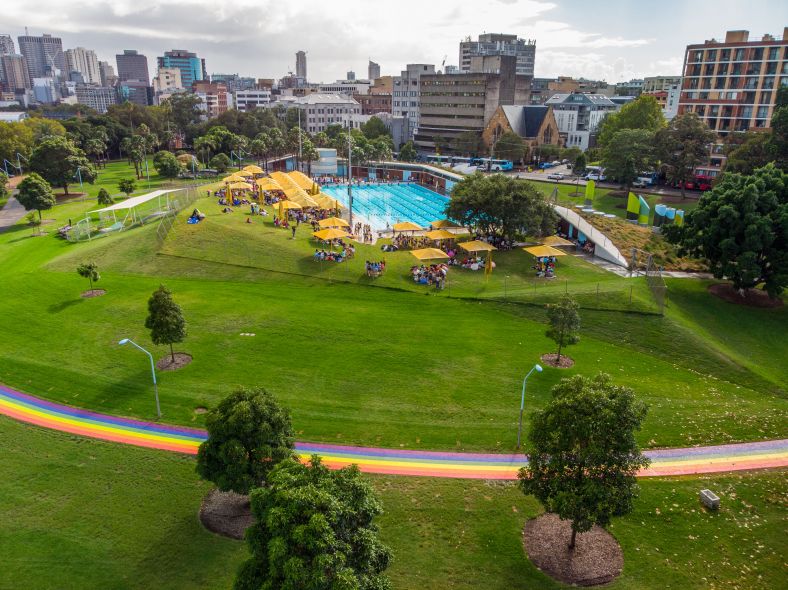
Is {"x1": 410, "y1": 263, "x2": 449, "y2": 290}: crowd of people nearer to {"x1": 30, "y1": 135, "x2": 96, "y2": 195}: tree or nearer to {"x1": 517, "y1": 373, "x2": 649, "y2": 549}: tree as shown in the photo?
{"x1": 517, "y1": 373, "x2": 649, "y2": 549}: tree

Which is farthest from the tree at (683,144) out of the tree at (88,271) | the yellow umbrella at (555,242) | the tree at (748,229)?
the tree at (88,271)

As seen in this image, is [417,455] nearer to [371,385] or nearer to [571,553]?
[371,385]

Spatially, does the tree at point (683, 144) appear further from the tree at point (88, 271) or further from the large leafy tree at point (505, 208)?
the tree at point (88, 271)

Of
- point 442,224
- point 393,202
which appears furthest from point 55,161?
point 442,224

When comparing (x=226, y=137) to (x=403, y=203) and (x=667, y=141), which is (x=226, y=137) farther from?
(x=667, y=141)

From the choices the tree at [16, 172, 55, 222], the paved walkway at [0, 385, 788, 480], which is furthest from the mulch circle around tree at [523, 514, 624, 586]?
the tree at [16, 172, 55, 222]

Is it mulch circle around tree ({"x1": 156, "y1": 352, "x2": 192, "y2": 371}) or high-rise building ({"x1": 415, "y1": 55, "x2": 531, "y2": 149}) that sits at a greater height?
high-rise building ({"x1": 415, "y1": 55, "x2": 531, "y2": 149})

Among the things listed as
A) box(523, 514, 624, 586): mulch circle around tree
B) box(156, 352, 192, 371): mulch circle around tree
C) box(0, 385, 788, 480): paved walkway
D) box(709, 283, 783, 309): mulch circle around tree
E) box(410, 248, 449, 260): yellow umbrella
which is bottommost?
box(523, 514, 624, 586): mulch circle around tree

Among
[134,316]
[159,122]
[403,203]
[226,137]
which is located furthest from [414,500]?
[159,122]
